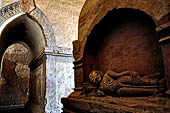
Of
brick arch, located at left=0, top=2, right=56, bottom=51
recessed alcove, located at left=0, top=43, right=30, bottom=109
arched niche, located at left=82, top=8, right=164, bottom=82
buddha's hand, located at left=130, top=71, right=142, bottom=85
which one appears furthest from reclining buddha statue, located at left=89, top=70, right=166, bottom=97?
recessed alcove, located at left=0, top=43, right=30, bottom=109

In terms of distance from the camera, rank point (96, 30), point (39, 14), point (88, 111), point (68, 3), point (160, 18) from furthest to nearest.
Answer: point (68, 3) → point (39, 14) → point (96, 30) → point (88, 111) → point (160, 18)

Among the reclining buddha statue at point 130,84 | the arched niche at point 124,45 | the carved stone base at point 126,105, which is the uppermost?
the arched niche at point 124,45

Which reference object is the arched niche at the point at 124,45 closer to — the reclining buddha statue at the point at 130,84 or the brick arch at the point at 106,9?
the brick arch at the point at 106,9

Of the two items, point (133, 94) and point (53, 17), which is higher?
point (53, 17)

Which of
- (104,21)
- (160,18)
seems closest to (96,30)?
(104,21)

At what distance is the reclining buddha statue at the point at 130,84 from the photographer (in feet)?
5.36

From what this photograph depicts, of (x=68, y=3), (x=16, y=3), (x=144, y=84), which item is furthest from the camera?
(x=68, y=3)

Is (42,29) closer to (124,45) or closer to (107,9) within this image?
(107,9)

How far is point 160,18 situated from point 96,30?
4.53ft

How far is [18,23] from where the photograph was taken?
18.5ft

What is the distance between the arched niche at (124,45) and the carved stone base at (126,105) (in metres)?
0.49

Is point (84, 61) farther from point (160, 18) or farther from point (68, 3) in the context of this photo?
point (68, 3)

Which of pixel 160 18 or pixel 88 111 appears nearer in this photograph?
pixel 160 18

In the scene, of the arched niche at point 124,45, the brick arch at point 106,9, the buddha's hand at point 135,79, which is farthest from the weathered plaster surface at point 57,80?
the buddha's hand at point 135,79
